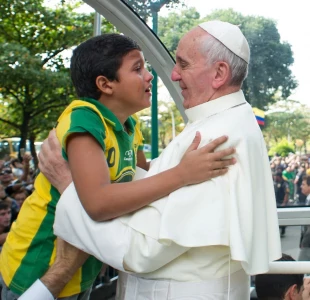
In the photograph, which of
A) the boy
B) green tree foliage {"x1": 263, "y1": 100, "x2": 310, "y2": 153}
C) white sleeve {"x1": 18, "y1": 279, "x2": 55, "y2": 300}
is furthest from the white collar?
green tree foliage {"x1": 263, "y1": 100, "x2": 310, "y2": 153}

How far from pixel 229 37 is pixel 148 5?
2.12 metres

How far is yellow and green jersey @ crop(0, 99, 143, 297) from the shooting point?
81.4 inches

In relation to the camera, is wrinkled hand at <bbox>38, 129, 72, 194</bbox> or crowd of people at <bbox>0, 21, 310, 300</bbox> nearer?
crowd of people at <bbox>0, 21, 310, 300</bbox>

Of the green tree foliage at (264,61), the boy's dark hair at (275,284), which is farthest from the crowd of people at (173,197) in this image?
the green tree foliage at (264,61)

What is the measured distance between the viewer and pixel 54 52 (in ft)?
51.6

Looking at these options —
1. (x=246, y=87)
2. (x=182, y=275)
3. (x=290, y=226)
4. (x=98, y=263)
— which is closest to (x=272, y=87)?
(x=246, y=87)

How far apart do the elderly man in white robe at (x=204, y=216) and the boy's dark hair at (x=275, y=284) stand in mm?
1597

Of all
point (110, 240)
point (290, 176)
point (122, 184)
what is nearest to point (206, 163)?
point (122, 184)

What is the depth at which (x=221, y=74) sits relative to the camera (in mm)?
1822

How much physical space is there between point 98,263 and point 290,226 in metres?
1.96

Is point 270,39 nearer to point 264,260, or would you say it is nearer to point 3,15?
point 264,260

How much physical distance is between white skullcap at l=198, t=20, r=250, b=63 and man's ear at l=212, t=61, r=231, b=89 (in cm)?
6

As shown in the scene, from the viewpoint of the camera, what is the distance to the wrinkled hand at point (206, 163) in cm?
172

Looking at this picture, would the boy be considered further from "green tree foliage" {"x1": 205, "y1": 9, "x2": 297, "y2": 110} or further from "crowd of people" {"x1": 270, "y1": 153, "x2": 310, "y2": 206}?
"crowd of people" {"x1": 270, "y1": 153, "x2": 310, "y2": 206}
